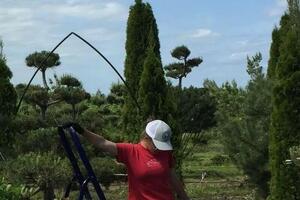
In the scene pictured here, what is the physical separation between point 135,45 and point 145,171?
10865 millimetres

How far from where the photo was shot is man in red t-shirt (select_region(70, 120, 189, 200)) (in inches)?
190

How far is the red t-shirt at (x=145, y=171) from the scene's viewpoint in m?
4.85

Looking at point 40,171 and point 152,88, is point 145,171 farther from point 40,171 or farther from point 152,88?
point 152,88

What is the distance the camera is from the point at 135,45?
51.1ft

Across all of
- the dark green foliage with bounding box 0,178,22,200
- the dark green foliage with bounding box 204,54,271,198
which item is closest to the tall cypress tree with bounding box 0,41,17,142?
the dark green foliage with bounding box 204,54,271,198

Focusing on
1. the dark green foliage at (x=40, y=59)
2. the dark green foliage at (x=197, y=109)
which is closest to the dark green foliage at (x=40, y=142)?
the dark green foliage at (x=40, y=59)

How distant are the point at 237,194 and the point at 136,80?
3.22 metres

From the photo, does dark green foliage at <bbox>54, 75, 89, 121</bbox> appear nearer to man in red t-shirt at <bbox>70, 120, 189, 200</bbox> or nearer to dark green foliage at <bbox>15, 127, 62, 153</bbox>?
dark green foliage at <bbox>15, 127, 62, 153</bbox>

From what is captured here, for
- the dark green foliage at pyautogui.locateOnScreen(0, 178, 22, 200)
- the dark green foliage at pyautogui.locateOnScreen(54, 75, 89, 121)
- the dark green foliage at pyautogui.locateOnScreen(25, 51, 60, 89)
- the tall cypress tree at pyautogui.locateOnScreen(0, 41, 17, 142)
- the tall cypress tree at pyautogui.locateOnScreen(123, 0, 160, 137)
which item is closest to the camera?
the dark green foliage at pyautogui.locateOnScreen(0, 178, 22, 200)

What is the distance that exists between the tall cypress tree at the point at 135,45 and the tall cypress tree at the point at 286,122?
4478mm

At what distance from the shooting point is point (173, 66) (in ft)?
102

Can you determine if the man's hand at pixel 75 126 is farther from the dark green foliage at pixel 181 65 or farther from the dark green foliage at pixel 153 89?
the dark green foliage at pixel 181 65

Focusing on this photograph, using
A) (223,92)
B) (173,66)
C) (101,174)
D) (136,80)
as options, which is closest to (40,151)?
(101,174)

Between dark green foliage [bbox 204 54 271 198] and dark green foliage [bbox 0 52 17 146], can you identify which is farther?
dark green foliage [bbox 204 54 271 198]
